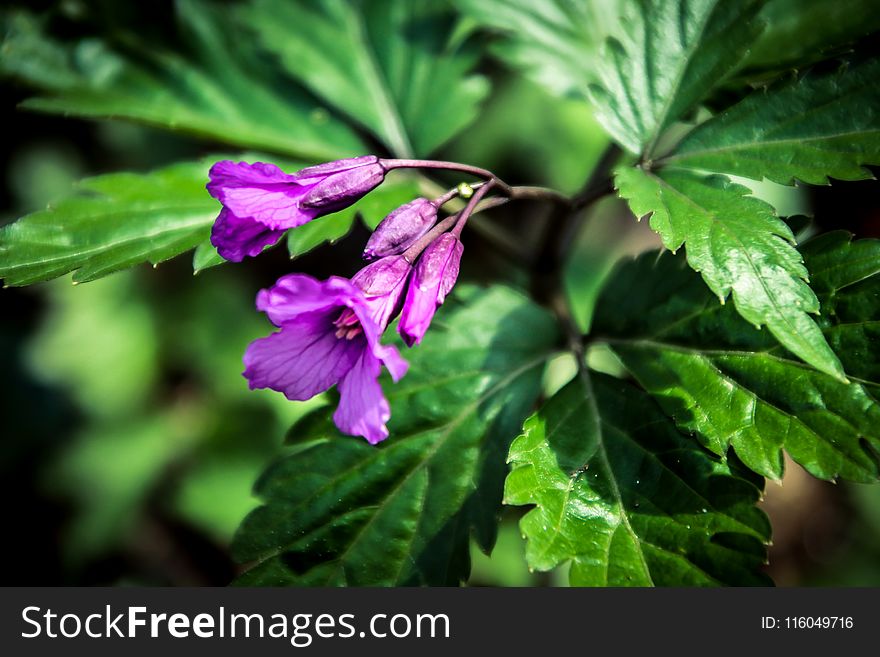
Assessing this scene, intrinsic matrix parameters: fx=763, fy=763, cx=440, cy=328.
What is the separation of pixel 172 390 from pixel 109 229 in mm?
1926

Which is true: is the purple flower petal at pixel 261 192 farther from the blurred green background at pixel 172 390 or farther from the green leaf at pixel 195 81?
the blurred green background at pixel 172 390

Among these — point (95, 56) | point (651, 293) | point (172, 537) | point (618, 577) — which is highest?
point (95, 56)

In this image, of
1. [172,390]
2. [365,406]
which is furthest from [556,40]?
[172,390]

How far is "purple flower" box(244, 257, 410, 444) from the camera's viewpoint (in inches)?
50.0

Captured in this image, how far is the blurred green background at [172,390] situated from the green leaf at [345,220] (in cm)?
111

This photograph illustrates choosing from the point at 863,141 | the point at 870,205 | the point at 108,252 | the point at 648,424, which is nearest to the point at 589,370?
the point at 648,424

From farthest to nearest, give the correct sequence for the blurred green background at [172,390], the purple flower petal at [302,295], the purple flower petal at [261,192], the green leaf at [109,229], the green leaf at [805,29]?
the blurred green background at [172,390]
the green leaf at [805,29]
the green leaf at [109,229]
the purple flower petal at [261,192]
the purple flower petal at [302,295]

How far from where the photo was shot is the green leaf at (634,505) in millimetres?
1425

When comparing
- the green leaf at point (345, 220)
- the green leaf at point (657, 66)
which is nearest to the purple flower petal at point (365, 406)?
the green leaf at point (345, 220)

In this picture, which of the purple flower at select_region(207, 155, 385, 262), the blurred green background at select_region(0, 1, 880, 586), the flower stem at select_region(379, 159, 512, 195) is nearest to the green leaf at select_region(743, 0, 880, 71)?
the flower stem at select_region(379, 159, 512, 195)

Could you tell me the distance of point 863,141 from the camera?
1.49 meters

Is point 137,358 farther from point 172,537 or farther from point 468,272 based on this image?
point 468,272

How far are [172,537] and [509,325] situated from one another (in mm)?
2254

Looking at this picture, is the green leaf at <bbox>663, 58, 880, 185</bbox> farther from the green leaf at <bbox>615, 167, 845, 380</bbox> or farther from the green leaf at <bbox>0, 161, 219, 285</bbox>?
the green leaf at <bbox>0, 161, 219, 285</bbox>
